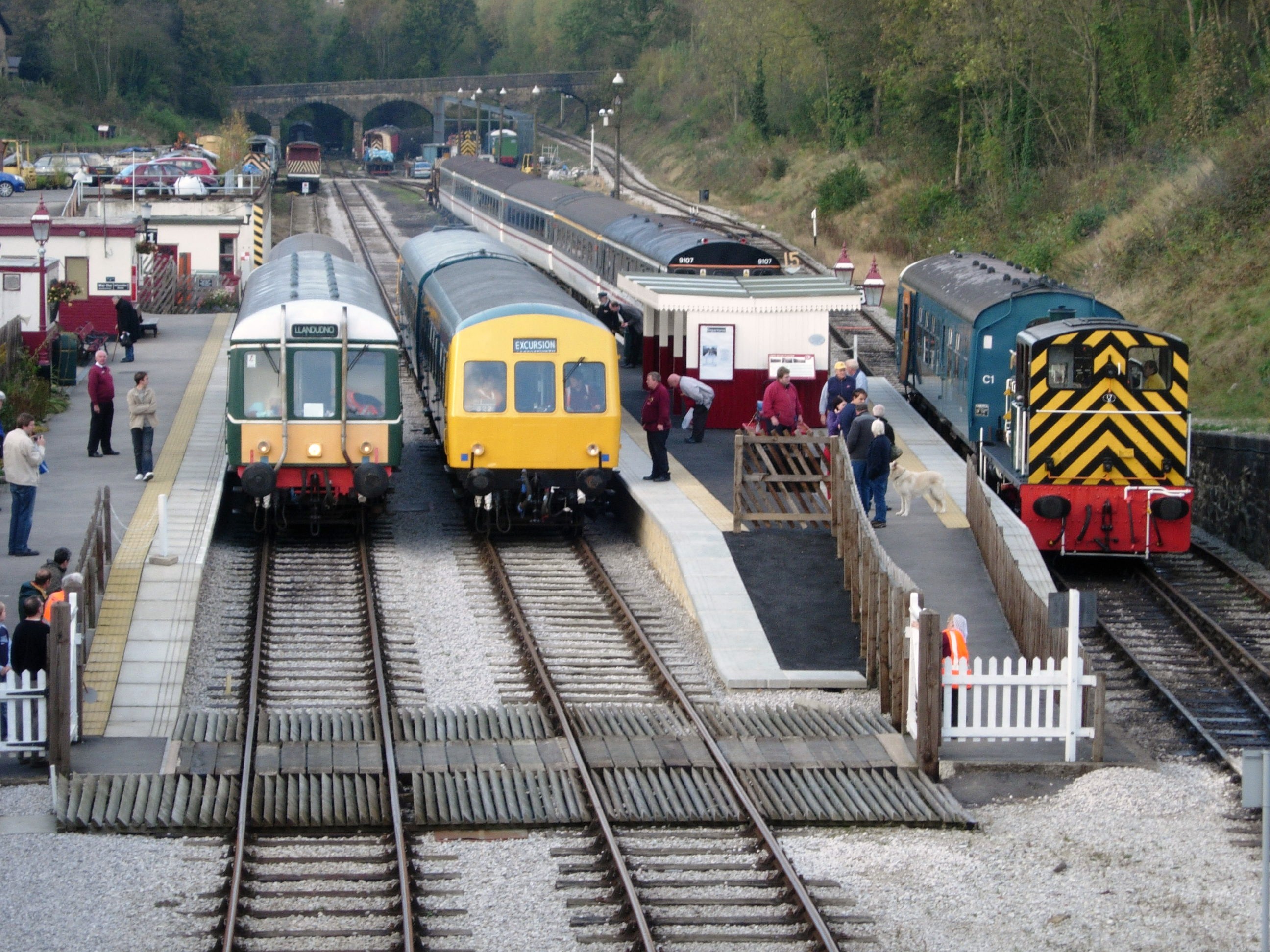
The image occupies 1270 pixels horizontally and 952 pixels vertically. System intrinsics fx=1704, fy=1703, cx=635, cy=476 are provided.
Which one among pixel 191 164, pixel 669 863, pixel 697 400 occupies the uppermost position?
pixel 191 164

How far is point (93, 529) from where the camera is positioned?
15305 millimetres

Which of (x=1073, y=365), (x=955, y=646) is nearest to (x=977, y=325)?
(x=1073, y=365)

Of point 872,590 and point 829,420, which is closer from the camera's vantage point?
point 872,590

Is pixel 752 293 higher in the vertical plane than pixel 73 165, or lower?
lower

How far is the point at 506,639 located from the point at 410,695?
2.00 metres

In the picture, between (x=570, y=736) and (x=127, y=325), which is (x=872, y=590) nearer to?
(x=570, y=736)

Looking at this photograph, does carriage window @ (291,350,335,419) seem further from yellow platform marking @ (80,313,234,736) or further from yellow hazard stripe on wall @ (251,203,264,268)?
yellow hazard stripe on wall @ (251,203,264,268)

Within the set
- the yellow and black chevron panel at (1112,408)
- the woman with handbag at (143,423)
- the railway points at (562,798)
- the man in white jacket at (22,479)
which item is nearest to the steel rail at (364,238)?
the woman with handbag at (143,423)

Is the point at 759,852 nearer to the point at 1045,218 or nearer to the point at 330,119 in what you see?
the point at 1045,218

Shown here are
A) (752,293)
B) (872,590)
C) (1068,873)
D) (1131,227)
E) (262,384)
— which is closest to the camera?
(1068,873)

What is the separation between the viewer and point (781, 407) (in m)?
21.3

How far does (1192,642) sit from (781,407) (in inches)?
247

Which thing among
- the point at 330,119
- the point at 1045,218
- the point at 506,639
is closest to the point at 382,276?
the point at 1045,218

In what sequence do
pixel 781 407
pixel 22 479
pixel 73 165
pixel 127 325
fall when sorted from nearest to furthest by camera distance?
pixel 22 479 → pixel 781 407 → pixel 127 325 → pixel 73 165
